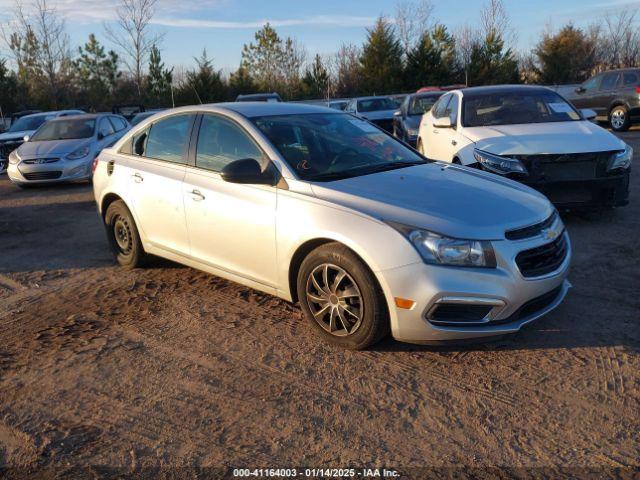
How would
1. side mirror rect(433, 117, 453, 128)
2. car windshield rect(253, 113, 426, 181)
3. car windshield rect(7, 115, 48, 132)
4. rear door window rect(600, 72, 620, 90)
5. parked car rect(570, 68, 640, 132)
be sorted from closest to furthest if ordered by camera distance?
1. car windshield rect(253, 113, 426, 181)
2. side mirror rect(433, 117, 453, 128)
3. parked car rect(570, 68, 640, 132)
4. rear door window rect(600, 72, 620, 90)
5. car windshield rect(7, 115, 48, 132)

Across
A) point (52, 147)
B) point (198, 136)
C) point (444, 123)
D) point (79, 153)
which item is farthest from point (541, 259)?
point (52, 147)

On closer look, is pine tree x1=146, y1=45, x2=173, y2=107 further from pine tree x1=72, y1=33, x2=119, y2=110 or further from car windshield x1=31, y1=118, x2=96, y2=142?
car windshield x1=31, y1=118, x2=96, y2=142

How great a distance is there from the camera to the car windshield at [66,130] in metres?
12.7

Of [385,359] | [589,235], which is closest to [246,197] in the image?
[385,359]

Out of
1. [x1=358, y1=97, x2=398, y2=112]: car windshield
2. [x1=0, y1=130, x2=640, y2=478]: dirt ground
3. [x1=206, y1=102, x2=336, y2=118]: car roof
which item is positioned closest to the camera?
[x1=0, y1=130, x2=640, y2=478]: dirt ground

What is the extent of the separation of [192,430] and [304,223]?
4.90 ft

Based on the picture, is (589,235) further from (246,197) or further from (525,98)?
(246,197)

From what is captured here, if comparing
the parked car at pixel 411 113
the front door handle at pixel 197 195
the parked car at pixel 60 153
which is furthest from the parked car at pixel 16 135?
the front door handle at pixel 197 195

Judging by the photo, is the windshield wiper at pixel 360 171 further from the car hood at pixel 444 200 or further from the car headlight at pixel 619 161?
the car headlight at pixel 619 161

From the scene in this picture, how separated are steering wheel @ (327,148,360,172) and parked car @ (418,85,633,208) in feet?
7.98

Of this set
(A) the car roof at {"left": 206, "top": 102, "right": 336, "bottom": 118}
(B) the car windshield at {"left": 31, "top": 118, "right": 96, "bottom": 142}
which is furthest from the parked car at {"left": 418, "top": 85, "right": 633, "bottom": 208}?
(B) the car windshield at {"left": 31, "top": 118, "right": 96, "bottom": 142}

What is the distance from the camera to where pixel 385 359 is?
370 cm

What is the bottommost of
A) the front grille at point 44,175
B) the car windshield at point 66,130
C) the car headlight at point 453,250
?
the front grille at point 44,175

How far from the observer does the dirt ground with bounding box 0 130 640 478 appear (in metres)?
2.79
